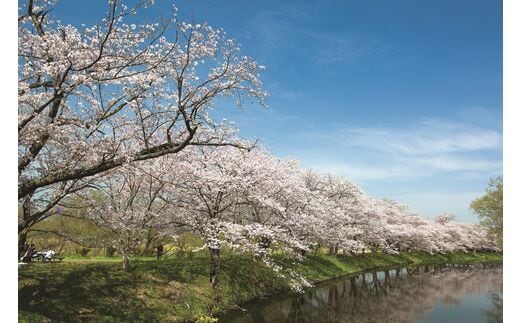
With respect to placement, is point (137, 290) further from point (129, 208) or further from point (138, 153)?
point (138, 153)

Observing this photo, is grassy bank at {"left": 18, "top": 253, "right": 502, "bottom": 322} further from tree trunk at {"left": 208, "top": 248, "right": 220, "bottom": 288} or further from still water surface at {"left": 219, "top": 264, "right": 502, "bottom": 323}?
still water surface at {"left": 219, "top": 264, "right": 502, "bottom": 323}

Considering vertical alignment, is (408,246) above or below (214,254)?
below

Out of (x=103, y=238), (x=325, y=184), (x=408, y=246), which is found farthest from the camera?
(x=408, y=246)

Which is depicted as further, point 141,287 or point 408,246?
point 408,246

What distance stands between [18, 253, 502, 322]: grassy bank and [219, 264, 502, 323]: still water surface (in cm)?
170

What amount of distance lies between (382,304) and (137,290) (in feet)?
56.9

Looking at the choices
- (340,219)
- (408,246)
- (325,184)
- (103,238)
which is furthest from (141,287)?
(408,246)

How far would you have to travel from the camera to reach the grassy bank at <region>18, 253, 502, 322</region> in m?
16.1

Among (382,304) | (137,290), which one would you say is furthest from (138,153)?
(382,304)
